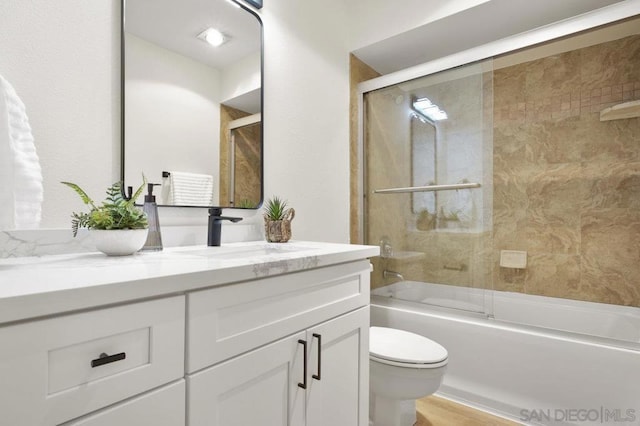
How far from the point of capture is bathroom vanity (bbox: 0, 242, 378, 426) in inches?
19.6

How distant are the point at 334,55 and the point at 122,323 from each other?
Answer: 6.80ft

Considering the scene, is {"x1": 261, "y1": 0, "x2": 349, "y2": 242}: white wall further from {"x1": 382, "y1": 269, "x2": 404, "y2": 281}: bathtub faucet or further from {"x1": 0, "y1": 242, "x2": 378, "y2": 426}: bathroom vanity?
{"x1": 0, "y1": 242, "x2": 378, "y2": 426}: bathroom vanity

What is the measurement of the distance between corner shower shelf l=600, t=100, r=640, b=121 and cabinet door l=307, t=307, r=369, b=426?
206cm

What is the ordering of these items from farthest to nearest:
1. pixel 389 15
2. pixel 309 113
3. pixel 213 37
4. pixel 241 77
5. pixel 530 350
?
pixel 389 15, pixel 309 113, pixel 530 350, pixel 241 77, pixel 213 37

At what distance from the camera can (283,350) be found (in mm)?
895

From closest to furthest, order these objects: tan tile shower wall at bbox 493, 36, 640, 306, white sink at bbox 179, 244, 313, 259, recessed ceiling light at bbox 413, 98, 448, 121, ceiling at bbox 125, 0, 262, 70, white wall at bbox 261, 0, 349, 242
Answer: white sink at bbox 179, 244, 313, 259, ceiling at bbox 125, 0, 262, 70, white wall at bbox 261, 0, 349, 242, tan tile shower wall at bbox 493, 36, 640, 306, recessed ceiling light at bbox 413, 98, 448, 121

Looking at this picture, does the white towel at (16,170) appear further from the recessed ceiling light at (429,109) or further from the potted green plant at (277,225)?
the recessed ceiling light at (429,109)

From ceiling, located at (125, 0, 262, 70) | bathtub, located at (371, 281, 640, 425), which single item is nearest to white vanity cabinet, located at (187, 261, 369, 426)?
bathtub, located at (371, 281, 640, 425)

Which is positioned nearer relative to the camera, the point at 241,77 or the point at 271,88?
the point at 241,77

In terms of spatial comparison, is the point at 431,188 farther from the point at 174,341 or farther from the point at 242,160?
the point at 174,341

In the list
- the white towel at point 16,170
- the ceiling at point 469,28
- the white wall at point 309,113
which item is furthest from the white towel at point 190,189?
the ceiling at point 469,28

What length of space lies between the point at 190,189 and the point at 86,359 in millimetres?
911

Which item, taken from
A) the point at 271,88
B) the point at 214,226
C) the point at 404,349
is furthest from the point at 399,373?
the point at 271,88

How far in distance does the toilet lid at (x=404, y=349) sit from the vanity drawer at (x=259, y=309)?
0.41 metres
